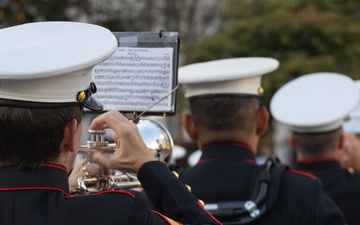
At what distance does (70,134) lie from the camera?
2412mm

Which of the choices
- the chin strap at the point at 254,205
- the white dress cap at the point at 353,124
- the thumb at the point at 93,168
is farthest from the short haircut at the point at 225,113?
the white dress cap at the point at 353,124

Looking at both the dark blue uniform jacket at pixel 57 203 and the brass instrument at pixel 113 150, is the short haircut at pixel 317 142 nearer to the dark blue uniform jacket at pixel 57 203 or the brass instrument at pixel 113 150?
the brass instrument at pixel 113 150

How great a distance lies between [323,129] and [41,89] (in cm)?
270

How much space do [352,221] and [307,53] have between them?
27.4ft

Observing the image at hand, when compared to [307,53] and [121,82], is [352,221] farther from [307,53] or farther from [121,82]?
[307,53]

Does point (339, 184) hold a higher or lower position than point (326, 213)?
lower

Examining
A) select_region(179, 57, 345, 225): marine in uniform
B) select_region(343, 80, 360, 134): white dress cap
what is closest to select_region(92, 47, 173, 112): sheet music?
select_region(179, 57, 345, 225): marine in uniform

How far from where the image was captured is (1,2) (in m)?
10.3

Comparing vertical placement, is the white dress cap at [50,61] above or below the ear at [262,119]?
above

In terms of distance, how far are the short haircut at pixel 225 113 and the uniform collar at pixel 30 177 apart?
1.48 metres

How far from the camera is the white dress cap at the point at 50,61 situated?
2.33 meters

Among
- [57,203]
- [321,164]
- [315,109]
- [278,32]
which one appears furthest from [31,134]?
[278,32]

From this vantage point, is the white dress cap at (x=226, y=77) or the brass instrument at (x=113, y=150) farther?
the white dress cap at (x=226, y=77)

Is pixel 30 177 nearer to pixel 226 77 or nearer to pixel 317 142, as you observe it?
pixel 226 77
